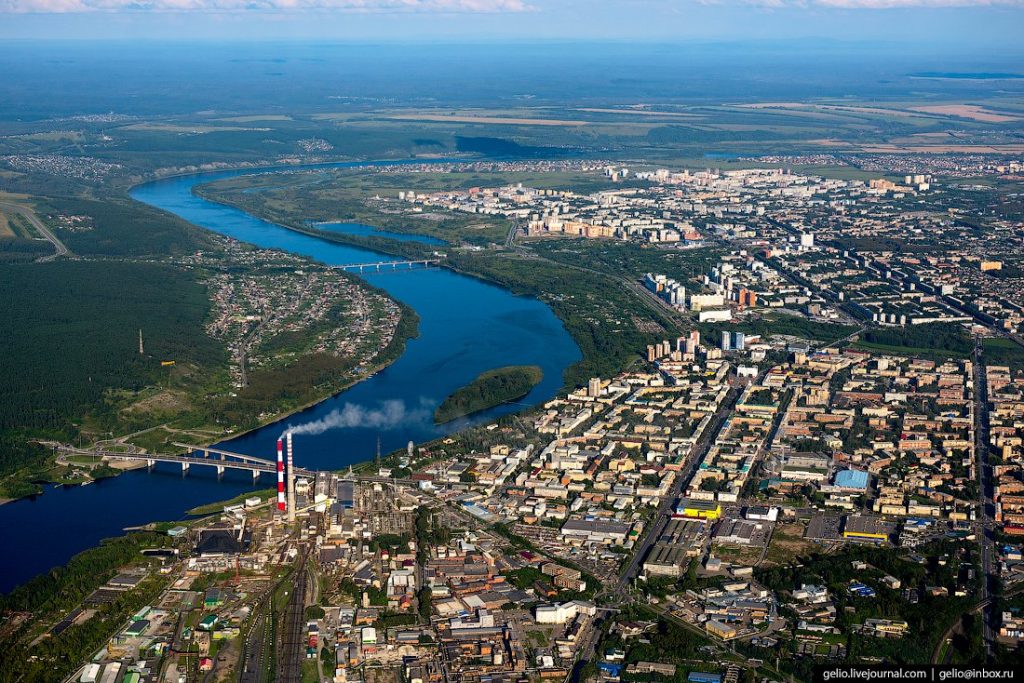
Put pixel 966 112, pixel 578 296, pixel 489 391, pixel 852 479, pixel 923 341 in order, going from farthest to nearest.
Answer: pixel 966 112 < pixel 578 296 < pixel 923 341 < pixel 489 391 < pixel 852 479

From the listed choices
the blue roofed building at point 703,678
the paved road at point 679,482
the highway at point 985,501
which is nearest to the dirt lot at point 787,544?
the paved road at point 679,482

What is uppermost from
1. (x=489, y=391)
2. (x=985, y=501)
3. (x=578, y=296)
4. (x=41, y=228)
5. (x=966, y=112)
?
(x=985, y=501)

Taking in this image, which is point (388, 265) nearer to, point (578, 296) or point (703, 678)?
point (578, 296)

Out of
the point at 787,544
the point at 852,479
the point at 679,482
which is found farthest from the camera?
the point at 679,482

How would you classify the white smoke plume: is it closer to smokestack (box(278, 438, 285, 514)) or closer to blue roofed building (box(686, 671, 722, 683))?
smokestack (box(278, 438, 285, 514))

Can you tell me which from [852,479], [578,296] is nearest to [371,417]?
[852,479]

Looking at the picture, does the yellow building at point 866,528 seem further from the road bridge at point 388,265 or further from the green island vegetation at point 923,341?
the road bridge at point 388,265

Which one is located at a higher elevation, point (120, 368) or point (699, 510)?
point (699, 510)
